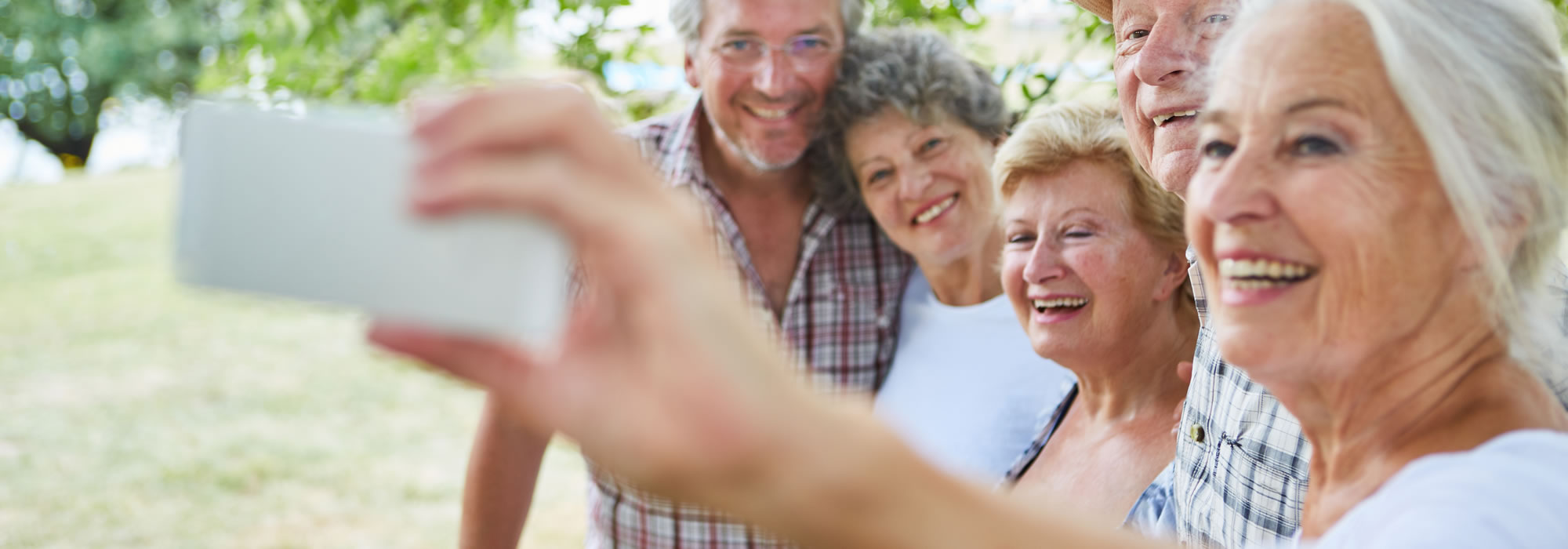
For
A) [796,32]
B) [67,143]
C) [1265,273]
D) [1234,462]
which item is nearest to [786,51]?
[796,32]

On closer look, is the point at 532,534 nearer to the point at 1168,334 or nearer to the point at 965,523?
the point at 1168,334

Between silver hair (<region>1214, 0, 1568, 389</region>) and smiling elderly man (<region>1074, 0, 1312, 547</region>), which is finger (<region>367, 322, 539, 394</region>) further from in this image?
smiling elderly man (<region>1074, 0, 1312, 547</region>)

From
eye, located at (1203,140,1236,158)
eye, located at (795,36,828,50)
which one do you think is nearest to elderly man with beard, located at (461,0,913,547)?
eye, located at (795,36,828,50)

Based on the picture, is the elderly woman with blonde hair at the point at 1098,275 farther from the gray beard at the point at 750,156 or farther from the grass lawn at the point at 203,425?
the grass lawn at the point at 203,425

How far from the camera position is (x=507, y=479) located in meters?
2.84

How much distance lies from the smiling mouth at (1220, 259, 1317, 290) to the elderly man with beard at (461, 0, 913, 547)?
1.79 m

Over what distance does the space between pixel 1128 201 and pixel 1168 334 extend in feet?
0.92

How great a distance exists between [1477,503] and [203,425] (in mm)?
7845

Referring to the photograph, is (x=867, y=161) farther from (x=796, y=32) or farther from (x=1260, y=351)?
(x=1260, y=351)

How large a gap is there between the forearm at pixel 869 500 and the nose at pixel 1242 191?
1.38 feet

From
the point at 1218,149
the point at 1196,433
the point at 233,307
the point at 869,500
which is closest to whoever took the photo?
the point at 869,500

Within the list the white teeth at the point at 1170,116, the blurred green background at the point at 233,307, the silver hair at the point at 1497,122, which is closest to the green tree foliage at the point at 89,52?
the blurred green background at the point at 233,307

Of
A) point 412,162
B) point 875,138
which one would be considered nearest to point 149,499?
point 875,138

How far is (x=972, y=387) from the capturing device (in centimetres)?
259
